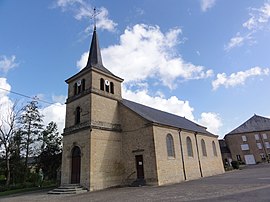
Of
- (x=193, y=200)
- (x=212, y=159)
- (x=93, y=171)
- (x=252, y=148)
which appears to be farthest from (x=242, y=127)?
(x=193, y=200)

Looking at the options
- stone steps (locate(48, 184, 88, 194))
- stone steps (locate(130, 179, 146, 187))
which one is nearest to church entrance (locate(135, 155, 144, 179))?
stone steps (locate(130, 179, 146, 187))

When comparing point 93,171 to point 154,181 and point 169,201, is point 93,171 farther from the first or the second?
point 169,201

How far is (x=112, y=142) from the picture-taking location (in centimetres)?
1847

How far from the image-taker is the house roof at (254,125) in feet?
154

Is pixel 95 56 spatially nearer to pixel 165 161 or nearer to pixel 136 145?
pixel 136 145

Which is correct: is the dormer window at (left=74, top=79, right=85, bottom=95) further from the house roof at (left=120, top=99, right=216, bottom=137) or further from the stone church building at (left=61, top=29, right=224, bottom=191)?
the house roof at (left=120, top=99, right=216, bottom=137)

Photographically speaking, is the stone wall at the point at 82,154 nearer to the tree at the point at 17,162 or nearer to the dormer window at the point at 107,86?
the dormer window at the point at 107,86

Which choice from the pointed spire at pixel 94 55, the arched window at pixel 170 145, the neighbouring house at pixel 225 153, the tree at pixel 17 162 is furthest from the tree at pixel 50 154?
the neighbouring house at pixel 225 153

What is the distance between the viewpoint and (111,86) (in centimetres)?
2111

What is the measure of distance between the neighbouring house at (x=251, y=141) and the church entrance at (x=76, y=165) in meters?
41.0

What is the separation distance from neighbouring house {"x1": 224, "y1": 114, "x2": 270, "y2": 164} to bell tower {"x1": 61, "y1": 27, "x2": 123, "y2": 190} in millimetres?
37507

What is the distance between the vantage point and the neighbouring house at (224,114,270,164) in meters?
A: 45.8

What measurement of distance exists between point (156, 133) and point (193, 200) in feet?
30.3

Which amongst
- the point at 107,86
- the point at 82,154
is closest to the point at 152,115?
the point at 107,86
